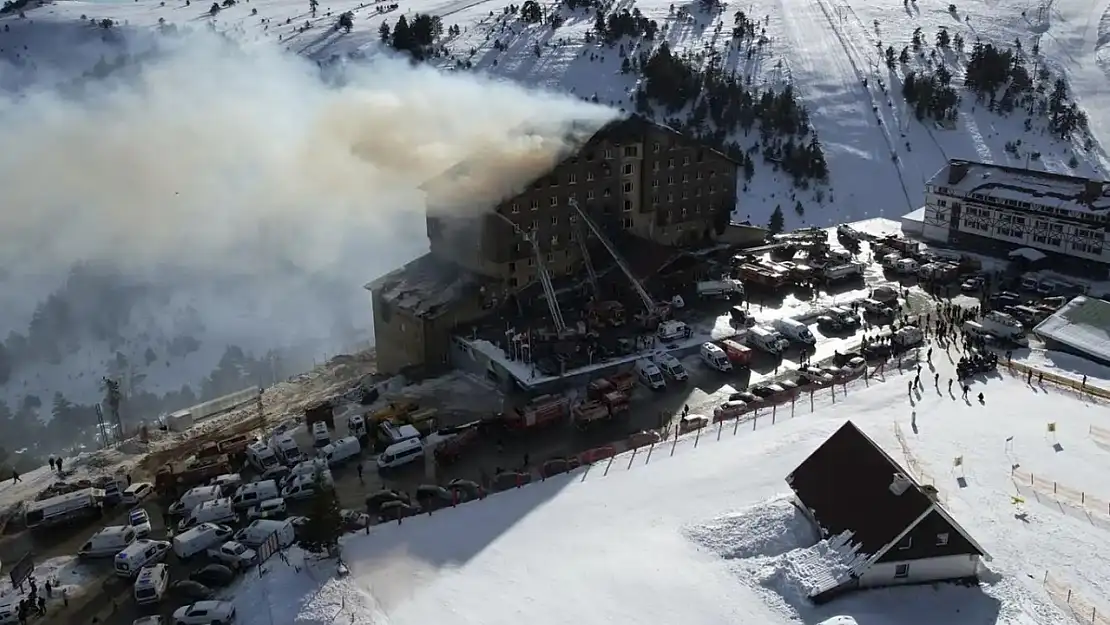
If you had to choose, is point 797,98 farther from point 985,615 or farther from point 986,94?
point 985,615

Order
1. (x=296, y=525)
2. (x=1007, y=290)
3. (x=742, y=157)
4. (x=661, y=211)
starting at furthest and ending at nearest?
(x=742, y=157) < (x=661, y=211) < (x=1007, y=290) < (x=296, y=525)

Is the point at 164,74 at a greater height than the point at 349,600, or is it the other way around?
the point at 164,74

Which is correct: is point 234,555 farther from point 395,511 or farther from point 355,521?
point 395,511

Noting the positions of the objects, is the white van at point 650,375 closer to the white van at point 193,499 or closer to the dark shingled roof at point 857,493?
the dark shingled roof at point 857,493

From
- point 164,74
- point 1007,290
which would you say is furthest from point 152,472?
point 164,74

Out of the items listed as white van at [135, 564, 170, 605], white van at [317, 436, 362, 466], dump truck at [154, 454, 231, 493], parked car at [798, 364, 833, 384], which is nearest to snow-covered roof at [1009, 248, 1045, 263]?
parked car at [798, 364, 833, 384]

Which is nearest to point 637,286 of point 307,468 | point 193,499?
point 307,468

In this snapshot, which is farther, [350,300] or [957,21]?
[957,21]

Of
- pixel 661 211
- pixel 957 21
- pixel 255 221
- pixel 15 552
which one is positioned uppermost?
pixel 957 21
